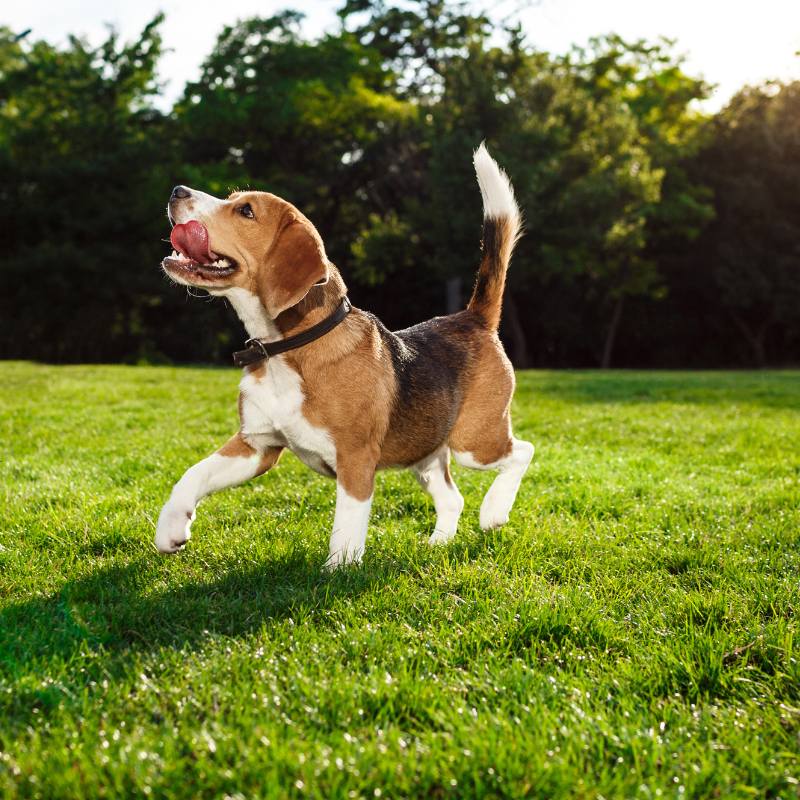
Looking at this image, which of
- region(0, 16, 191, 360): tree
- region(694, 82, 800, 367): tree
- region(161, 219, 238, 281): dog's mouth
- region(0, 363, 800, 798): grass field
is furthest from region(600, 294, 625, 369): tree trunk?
region(161, 219, 238, 281): dog's mouth

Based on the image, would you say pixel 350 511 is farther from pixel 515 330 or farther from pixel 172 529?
pixel 515 330

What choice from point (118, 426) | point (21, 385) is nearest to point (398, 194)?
point (21, 385)

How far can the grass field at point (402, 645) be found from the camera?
7.57ft

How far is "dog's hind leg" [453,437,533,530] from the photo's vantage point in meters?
4.93

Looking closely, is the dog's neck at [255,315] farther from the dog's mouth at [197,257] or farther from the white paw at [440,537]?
the white paw at [440,537]

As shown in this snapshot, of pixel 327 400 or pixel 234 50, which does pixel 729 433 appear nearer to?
pixel 327 400

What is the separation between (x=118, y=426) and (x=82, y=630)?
6.43 m

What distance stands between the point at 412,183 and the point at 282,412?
30.8 metres

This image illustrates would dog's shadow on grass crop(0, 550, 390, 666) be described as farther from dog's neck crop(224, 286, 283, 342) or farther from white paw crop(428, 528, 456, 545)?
dog's neck crop(224, 286, 283, 342)

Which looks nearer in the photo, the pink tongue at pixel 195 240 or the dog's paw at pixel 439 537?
the pink tongue at pixel 195 240

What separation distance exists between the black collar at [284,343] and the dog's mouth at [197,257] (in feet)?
1.26

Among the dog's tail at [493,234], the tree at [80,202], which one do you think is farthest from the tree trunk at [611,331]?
the dog's tail at [493,234]

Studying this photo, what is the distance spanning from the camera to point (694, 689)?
113 inches

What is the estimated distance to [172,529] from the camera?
4.09 metres
